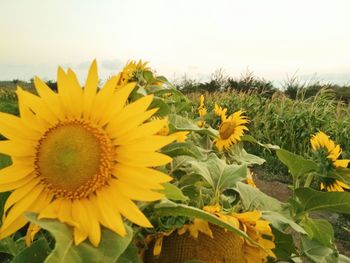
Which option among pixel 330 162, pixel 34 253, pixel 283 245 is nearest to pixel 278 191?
pixel 330 162

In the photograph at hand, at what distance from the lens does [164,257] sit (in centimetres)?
69

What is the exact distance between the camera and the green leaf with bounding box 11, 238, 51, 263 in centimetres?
57

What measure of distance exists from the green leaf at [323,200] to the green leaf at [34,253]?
21.5 inches

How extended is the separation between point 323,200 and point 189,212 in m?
0.46

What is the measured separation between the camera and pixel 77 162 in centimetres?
55

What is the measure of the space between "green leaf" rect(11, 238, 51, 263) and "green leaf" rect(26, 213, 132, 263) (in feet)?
0.22

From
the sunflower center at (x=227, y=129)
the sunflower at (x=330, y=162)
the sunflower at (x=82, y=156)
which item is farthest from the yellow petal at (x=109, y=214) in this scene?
the sunflower center at (x=227, y=129)

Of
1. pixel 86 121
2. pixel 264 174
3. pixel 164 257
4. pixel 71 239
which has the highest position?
pixel 86 121

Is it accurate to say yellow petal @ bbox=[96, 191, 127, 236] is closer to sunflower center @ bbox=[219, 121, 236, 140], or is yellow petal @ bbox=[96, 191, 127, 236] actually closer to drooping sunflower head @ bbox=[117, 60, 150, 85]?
drooping sunflower head @ bbox=[117, 60, 150, 85]

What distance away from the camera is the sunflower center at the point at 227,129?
2069 mm

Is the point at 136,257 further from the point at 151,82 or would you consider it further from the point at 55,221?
the point at 151,82

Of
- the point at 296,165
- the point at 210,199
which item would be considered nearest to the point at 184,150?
the point at 210,199

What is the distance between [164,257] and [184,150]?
0.63 ft

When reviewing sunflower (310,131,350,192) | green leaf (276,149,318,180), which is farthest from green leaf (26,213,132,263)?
sunflower (310,131,350,192)
